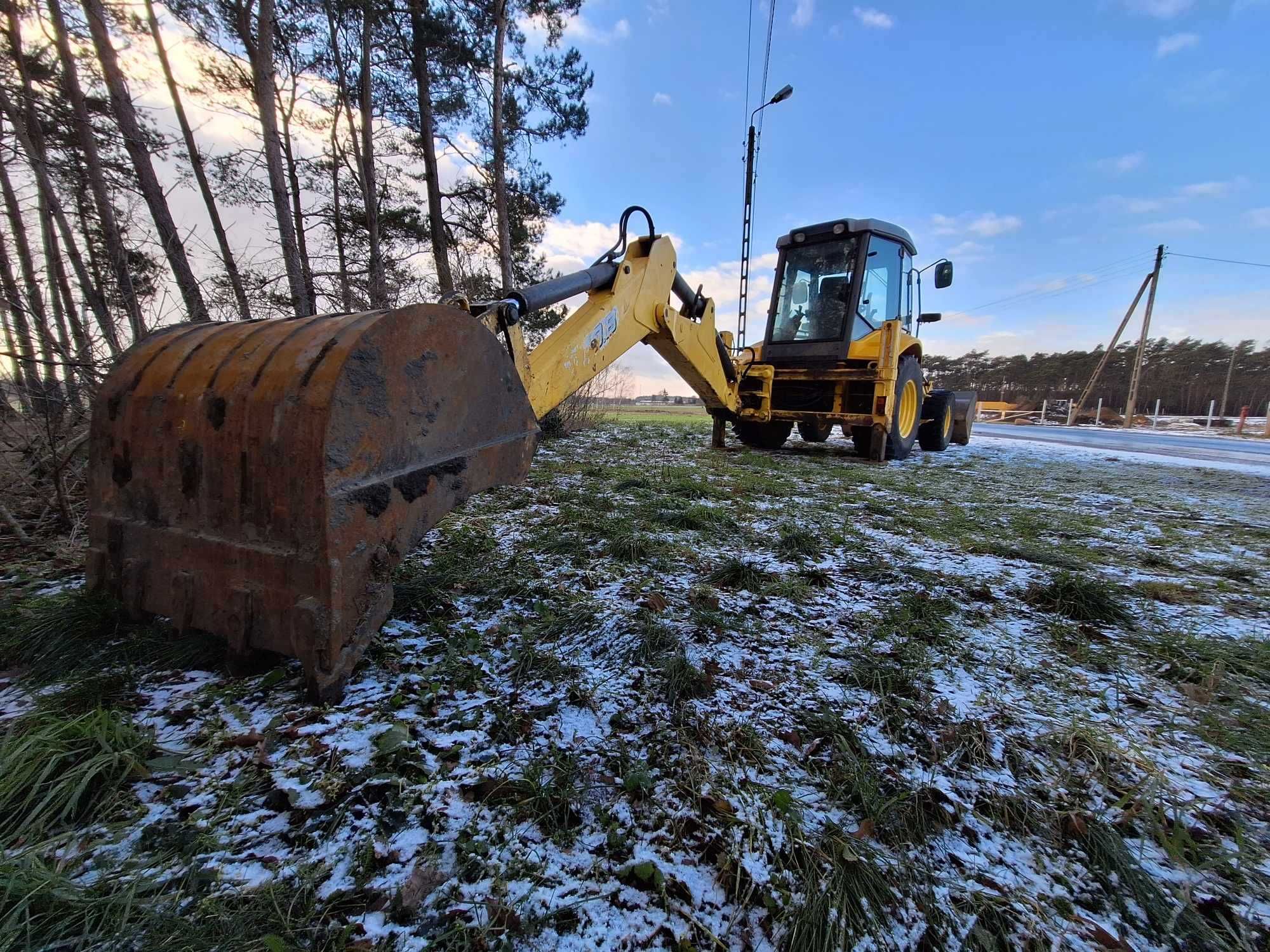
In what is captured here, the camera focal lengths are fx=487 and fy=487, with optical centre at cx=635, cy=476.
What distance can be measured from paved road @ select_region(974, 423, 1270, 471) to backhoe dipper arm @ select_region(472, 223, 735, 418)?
34.4 ft

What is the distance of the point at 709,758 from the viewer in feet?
4.42

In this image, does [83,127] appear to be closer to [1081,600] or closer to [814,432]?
[1081,600]

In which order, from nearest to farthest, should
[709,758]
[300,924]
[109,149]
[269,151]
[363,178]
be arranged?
[300,924] → [709,758] → [109,149] → [269,151] → [363,178]

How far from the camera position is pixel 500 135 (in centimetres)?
900

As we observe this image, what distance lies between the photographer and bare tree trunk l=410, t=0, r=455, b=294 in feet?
27.2

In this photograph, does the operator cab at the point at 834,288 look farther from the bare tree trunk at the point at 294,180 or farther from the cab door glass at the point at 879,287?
the bare tree trunk at the point at 294,180

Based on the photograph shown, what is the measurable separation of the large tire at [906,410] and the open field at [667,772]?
489 centimetres

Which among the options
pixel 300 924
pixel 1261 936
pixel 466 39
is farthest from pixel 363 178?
pixel 1261 936

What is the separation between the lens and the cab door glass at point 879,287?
6.99 meters

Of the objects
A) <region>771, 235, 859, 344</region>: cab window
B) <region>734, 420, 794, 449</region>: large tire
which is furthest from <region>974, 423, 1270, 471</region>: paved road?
<region>771, 235, 859, 344</region>: cab window

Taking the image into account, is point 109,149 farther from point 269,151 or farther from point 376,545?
point 376,545

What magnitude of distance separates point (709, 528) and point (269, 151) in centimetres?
904

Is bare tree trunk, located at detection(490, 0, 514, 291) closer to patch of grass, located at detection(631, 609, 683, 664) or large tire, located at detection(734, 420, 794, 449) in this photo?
large tire, located at detection(734, 420, 794, 449)

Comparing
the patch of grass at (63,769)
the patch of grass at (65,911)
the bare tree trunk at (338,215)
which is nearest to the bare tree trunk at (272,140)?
the bare tree trunk at (338,215)
